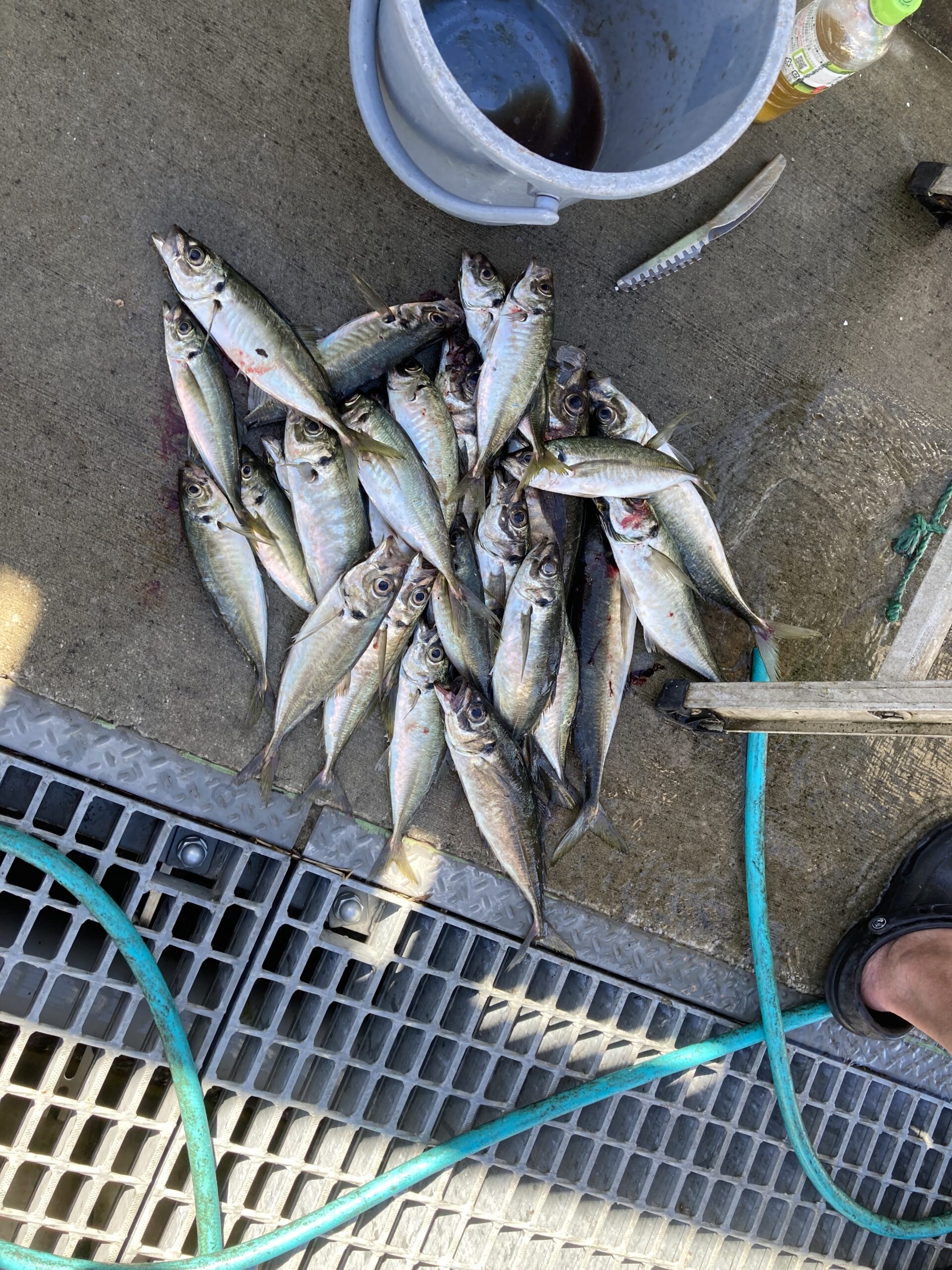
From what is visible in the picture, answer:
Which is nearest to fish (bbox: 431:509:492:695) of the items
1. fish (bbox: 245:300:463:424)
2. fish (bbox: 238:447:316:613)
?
fish (bbox: 238:447:316:613)

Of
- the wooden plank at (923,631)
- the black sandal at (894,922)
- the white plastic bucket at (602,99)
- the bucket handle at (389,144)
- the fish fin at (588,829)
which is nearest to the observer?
the white plastic bucket at (602,99)

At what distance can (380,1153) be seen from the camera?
2.96 meters

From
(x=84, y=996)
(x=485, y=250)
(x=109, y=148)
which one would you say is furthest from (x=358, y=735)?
(x=109, y=148)

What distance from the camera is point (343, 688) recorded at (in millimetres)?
2746

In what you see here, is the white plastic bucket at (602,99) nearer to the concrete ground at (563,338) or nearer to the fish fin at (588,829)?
the concrete ground at (563,338)

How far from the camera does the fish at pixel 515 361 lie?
262 centimetres

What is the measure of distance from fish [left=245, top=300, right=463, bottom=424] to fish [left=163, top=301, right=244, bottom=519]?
0.37 ft

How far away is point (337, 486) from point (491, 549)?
49 centimetres

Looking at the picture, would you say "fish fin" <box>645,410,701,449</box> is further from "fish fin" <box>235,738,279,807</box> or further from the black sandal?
the black sandal

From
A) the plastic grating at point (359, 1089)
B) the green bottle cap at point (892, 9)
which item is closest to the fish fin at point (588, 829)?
the plastic grating at point (359, 1089)

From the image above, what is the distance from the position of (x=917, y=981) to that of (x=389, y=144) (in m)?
3.05

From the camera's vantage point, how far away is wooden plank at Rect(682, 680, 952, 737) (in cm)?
235

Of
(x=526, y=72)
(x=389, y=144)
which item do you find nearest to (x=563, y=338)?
(x=526, y=72)

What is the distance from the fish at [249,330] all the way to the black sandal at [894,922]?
2.39 m
